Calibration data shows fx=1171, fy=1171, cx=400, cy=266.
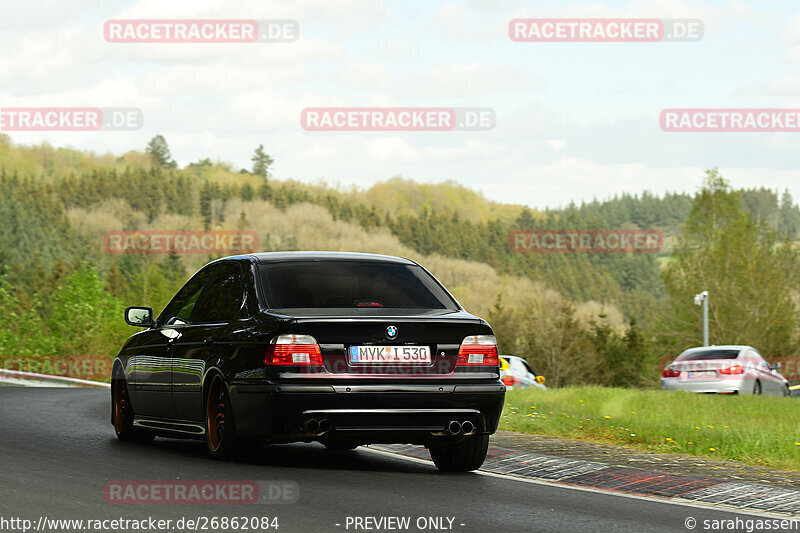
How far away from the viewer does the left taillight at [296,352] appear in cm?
840

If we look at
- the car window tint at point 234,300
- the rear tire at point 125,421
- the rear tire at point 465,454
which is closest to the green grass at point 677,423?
the rear tire at point 465,454

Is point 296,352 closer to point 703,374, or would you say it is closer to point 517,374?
point 703,374

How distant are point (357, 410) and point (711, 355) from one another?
19911mm

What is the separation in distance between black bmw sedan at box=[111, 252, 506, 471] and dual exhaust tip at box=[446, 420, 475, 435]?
0.5 inches

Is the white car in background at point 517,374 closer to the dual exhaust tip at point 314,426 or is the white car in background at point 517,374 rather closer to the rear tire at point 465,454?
the rear tire at point 465,454

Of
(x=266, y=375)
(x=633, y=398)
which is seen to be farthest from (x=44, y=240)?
(x=266, y=375)

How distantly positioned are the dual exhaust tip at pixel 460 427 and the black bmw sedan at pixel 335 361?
0.01 metres

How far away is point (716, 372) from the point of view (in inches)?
1044

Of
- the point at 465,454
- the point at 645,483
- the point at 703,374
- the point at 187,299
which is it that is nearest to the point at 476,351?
the point at 465,454

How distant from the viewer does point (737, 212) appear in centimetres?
7288

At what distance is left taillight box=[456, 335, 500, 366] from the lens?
8758 millimetres

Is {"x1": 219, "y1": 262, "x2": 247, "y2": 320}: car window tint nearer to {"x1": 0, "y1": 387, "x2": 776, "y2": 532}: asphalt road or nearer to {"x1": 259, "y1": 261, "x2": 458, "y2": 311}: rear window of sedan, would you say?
{"x1": 259, "y1": 261, "x2": 458, "y2": 311}: rear window of sedan

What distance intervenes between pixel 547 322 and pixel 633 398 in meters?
62.5

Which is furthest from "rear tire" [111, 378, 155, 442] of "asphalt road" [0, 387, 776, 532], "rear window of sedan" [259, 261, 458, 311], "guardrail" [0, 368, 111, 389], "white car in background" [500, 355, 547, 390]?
"white car in background" [500, 355, 547, 390]
